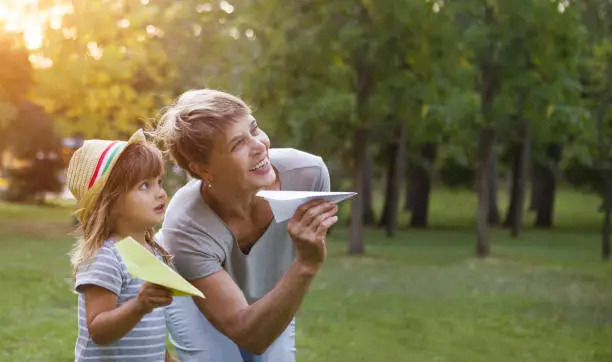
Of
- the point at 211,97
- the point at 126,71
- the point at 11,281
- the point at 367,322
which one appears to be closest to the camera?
the point at 211,97

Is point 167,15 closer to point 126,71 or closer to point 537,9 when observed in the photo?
point 126,71

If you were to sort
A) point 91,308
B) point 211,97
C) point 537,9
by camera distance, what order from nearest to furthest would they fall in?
point 91,308 < point 211,97 < point 537,9

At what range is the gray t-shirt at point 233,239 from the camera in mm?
3611

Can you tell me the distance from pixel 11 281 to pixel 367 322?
5620 millimetres

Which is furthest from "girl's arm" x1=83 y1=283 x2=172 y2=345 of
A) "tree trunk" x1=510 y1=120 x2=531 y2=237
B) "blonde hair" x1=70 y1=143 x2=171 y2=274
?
"tree trunk" x1=510 y1=120 x2=531 y2=237

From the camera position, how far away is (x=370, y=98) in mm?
20047

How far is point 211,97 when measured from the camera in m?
3.54

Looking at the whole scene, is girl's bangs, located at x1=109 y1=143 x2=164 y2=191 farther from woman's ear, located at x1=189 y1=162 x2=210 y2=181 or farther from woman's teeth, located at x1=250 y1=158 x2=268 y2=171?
woman's teeth, located at x1=250 y1=158 x2=268 y2=171

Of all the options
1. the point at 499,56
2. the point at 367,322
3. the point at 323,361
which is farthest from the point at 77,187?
the point at 499,56

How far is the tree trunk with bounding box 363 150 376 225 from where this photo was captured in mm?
30938

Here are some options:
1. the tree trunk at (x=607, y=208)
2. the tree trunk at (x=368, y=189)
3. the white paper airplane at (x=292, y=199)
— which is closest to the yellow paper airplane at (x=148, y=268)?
the white paper airplane at (x=292, y=199)

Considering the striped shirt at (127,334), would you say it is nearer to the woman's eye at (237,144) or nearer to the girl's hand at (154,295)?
the girl's hand at (154,295)

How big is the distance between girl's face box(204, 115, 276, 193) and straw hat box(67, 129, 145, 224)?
0.26 metres

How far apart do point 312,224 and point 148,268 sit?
22.9 inches
